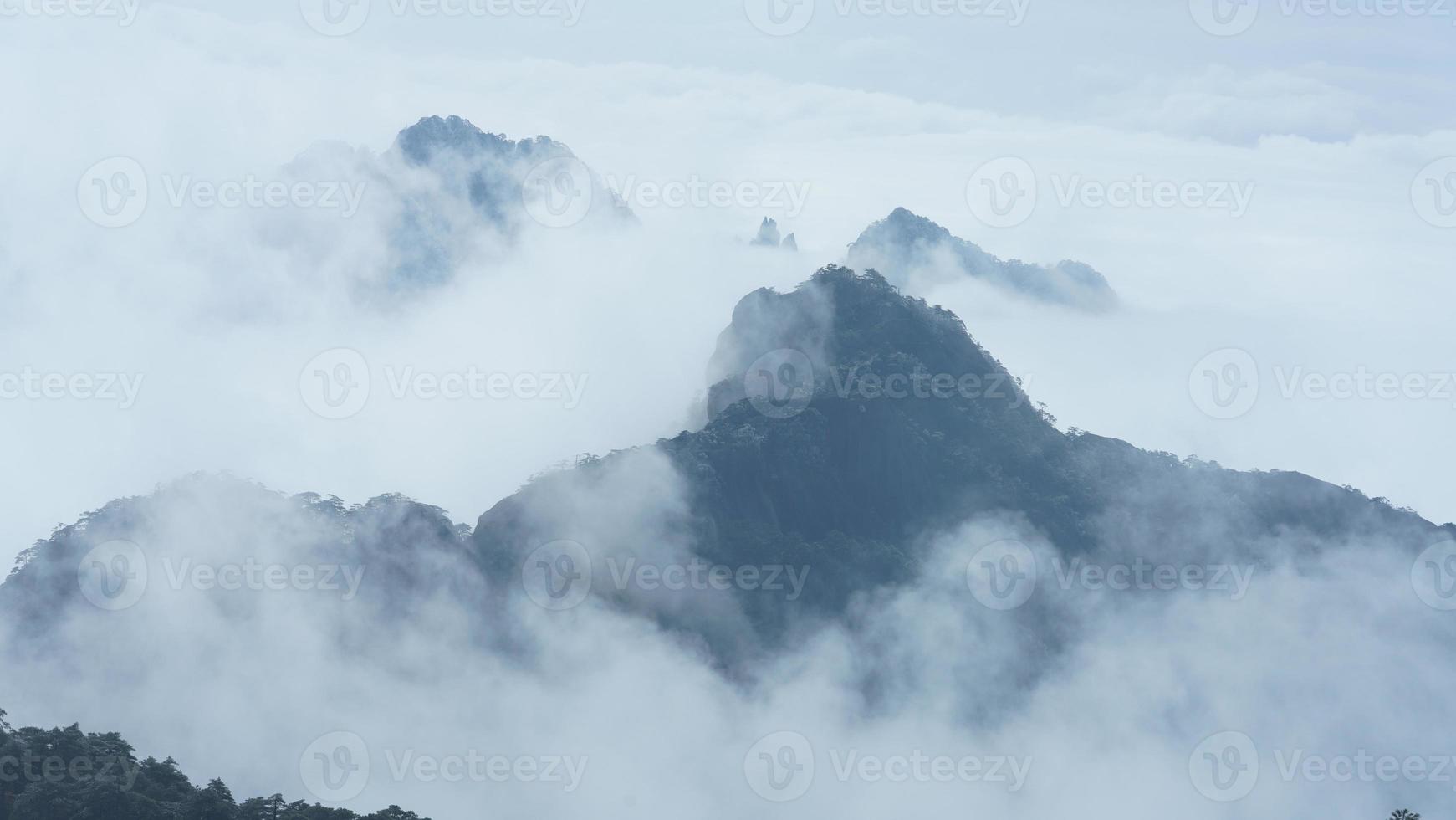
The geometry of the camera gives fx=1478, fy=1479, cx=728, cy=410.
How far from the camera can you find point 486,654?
290ft

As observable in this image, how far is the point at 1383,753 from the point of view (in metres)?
93.4

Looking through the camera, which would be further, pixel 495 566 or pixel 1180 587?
pixel 1180 587

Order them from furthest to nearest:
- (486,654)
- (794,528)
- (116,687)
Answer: (794,528) < (486,654) < (116,687)

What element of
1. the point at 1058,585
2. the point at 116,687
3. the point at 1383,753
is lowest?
the point at 1383,753

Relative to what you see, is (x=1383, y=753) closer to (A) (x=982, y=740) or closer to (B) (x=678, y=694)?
(A) (x=982, y=740)

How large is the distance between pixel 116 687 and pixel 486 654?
67.5 ft

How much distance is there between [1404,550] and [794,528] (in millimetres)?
42930

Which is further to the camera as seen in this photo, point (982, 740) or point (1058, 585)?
point (1058, 585)

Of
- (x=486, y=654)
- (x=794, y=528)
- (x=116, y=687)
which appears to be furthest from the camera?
(x=794, y=528)

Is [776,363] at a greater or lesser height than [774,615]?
greater

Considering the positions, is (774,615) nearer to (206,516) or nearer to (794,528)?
(794,528)

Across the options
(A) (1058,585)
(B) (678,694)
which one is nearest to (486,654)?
(B) (678,694)

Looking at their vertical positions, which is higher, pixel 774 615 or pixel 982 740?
pixel 774 615

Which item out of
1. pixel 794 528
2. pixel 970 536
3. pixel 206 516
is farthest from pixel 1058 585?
pixel 206 516
